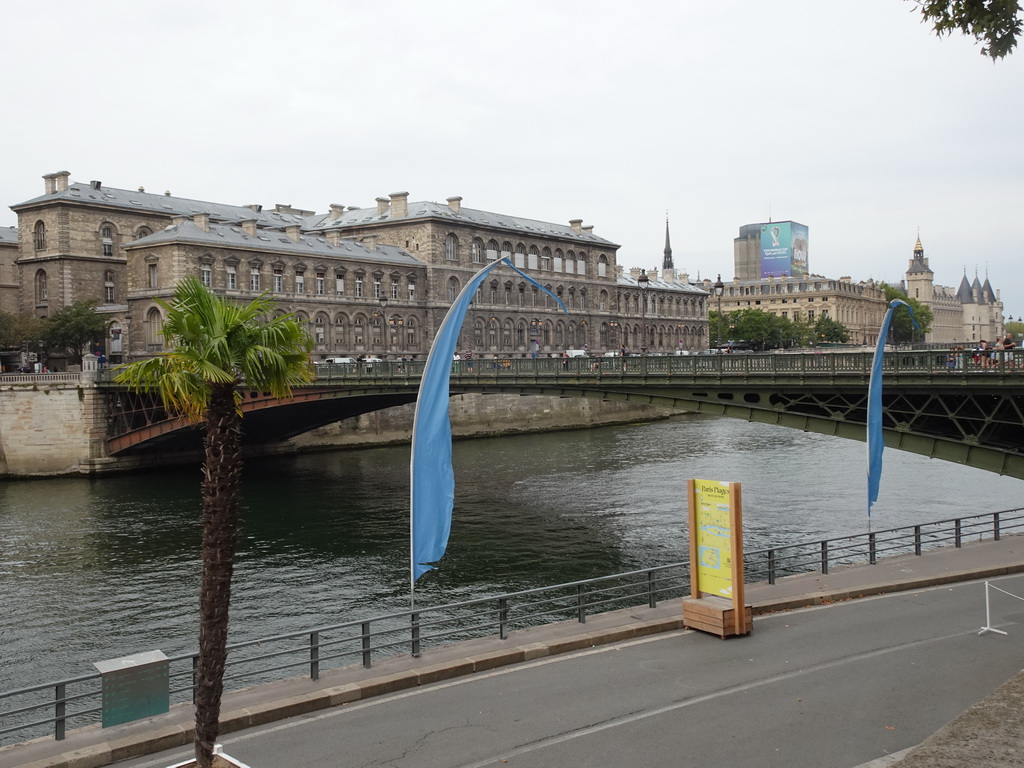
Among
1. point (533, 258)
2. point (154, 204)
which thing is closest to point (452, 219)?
point (533, 258)

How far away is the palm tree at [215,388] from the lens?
406 inches

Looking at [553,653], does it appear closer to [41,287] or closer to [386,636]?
[386,636]

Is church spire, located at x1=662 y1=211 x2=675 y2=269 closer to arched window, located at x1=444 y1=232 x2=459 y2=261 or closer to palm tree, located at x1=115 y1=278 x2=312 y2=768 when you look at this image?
arched window, located at x1=444 y1=232 x2=459 y2=261

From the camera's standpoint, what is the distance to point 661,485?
45906 mm

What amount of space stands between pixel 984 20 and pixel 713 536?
8.47m

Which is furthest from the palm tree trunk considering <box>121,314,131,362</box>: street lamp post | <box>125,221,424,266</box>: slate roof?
<box>121,314,131,362</box>: street lamp post

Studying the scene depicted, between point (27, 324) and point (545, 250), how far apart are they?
50549 mm

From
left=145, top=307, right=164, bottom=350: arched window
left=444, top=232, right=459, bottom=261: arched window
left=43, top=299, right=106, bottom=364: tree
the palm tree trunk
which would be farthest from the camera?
left=444, top=232, right=459, bottom=261: arched window

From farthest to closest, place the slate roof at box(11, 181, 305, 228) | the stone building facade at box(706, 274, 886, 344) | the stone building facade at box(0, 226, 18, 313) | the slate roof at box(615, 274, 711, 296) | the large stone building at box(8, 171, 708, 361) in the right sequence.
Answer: the stone building facade at box(706, 274, 886, 344) → the slate roof at box(615, 274, 711, 296) → the stone building facade at box(0, 226, 18, 313) → the slate roof at box(11, 181, 305, 228) → the large stone building at box(8, 171, 708, 361)

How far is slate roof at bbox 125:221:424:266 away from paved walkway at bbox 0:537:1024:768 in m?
59.8

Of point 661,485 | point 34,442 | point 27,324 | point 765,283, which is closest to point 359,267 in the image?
point 27,324

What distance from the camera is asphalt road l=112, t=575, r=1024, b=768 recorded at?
11258mm

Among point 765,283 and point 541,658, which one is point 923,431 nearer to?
point 541,658

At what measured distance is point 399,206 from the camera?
306ft
